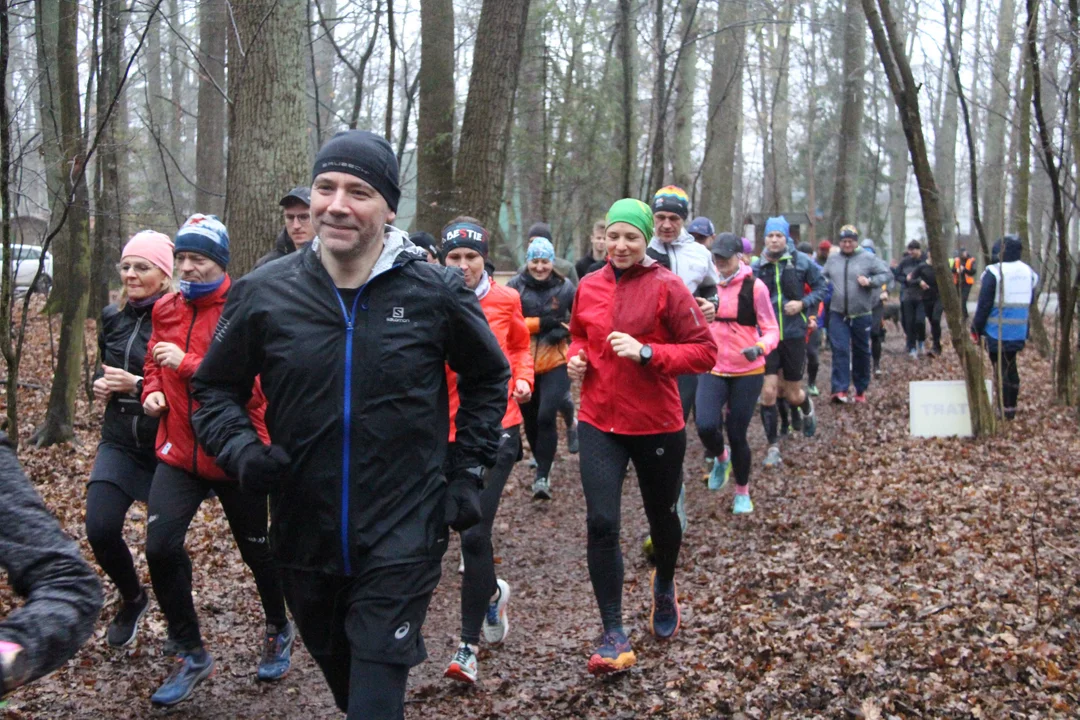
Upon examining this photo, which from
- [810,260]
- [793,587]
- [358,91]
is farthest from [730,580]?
[358,91]

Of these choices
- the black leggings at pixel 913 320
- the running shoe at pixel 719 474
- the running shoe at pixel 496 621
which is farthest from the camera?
the black leggings at pixel 913 320

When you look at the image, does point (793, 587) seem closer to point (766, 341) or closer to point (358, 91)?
point (766, 341)

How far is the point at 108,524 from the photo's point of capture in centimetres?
484

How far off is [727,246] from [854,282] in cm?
594

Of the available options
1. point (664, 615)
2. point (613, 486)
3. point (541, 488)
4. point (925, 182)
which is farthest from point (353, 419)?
point (925, 182)

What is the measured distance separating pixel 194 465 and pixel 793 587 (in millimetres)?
3744

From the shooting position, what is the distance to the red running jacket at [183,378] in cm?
471

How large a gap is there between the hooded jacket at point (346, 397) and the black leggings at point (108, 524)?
5.62 ft

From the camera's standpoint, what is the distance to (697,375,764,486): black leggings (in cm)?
837

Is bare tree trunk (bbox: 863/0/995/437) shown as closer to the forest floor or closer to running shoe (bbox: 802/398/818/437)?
the forest floor

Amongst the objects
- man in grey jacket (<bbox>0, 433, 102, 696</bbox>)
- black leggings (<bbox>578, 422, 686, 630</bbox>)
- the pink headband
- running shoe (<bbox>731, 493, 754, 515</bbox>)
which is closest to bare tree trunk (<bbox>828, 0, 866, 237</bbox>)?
running shoe (<bbox>731, 493, 754, 515</bbox>)

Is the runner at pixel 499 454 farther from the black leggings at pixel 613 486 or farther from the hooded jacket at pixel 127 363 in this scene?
the hooded jacket at pixel 127 363

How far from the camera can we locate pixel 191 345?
4.85 m

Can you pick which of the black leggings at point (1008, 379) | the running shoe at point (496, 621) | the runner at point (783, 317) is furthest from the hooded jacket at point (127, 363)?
the black leggings at point (1008, 379)
